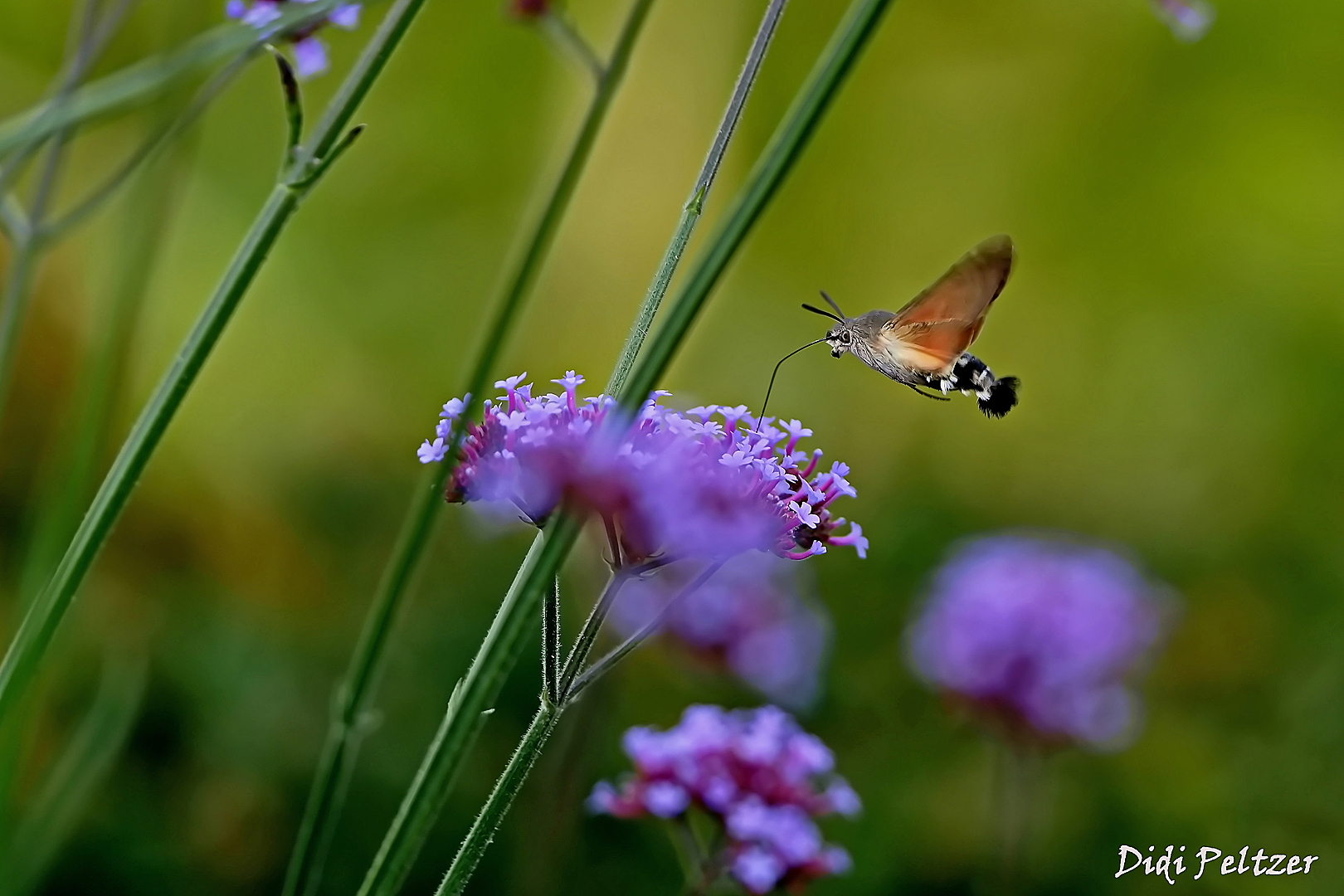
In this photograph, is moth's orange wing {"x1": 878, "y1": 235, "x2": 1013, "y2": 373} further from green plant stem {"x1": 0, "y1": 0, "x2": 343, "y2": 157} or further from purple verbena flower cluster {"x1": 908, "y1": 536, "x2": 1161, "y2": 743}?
purple verbena flower cluster {"x1": 908, "y1": 536, "x2": 1161, "y2": 743}

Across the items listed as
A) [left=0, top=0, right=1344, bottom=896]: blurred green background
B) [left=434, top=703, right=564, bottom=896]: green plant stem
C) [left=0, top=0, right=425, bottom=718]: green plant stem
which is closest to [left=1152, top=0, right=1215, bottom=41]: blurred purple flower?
[left=0, top=0, right=425, bottom=718]: green plant stem

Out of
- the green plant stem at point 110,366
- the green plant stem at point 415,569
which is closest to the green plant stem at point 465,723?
the green plant stem at point 415,569

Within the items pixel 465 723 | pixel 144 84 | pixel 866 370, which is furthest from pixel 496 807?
pixel 866 370

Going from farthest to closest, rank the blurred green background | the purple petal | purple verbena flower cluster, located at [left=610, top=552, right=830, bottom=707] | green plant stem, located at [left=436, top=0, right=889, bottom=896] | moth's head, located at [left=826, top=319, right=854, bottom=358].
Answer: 1. the blurred green background
2. purple verbena flower cluster, located at [left=610, top=552, right=830, bottom=707]
3. moth's head, located at [left=826, top=319, right=854, bottom=358]
4. the purple petal
5. green plant stem, located at [left=436, top=0, right=889, bottom=896]

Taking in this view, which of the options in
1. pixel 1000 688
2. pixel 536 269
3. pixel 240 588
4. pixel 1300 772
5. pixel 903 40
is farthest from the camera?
pixel 903 40

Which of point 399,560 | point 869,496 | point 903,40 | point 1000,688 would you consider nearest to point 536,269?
point 399,560

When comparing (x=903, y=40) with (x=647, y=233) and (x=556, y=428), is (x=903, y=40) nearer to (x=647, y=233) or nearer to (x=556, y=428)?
(x=647, y=233)

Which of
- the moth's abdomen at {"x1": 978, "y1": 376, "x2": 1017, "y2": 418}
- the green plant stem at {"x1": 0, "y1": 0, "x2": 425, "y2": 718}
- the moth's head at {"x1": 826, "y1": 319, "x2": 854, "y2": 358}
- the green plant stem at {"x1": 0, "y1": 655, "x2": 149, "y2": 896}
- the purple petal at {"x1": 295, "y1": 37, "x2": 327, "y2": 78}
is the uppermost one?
the moth's abdomen at {"x1": 978, "y1": 376, "x2": 1017, "y2": 418}
